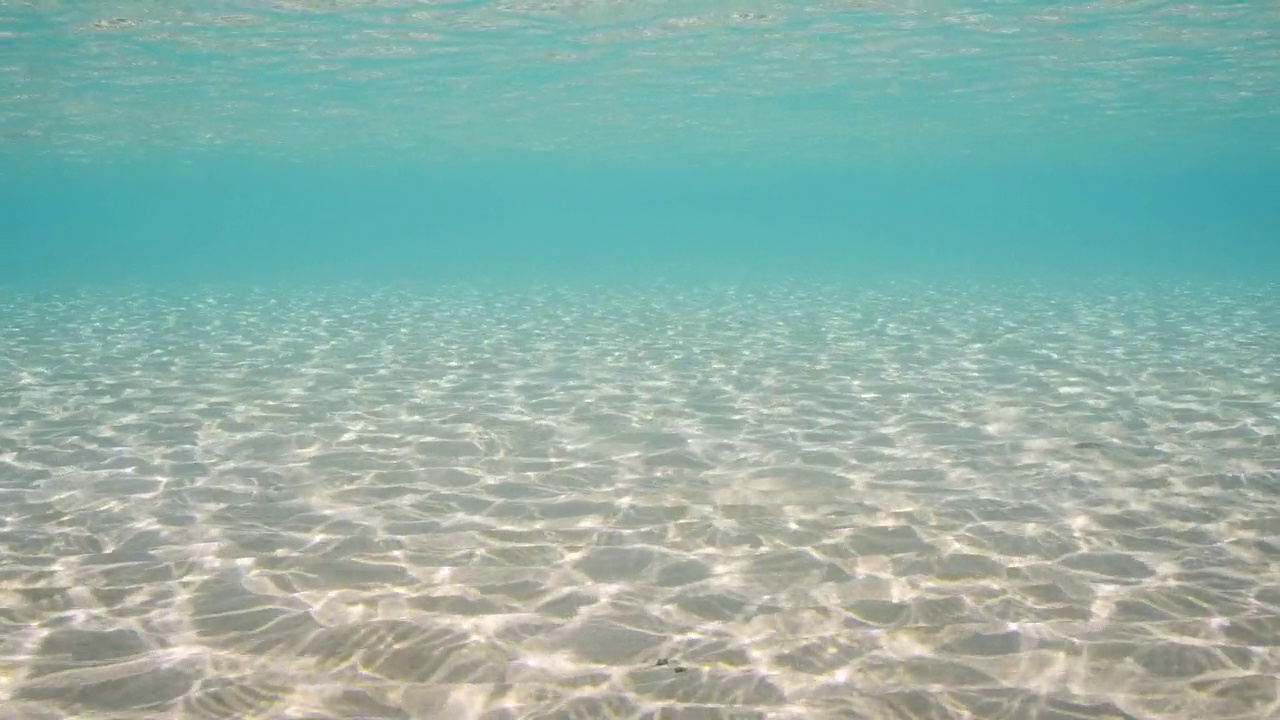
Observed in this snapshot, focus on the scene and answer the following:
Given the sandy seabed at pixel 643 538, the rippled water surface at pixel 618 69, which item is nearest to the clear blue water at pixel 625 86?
the rippled water surface at pixel 618 69

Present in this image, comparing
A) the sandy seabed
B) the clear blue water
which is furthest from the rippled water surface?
the sandy seabed

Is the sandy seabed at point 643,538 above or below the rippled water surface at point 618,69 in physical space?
below

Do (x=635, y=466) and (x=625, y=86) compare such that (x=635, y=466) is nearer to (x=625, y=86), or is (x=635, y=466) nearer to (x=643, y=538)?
(x=643, y=538)

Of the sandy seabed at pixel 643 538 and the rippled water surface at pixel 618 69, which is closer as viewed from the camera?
the sandy seabed at pixel 643 538

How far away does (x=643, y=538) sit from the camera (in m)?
6.39

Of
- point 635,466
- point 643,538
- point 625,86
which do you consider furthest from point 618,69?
point 643,538

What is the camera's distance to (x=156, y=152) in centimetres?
5344

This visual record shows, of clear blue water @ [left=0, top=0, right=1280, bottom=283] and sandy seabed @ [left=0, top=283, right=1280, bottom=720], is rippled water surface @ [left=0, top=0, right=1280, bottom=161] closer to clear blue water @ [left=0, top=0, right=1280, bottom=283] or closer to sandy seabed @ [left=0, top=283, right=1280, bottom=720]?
clear blue water @ [left=0, top=0, right=1280, bottom=283]

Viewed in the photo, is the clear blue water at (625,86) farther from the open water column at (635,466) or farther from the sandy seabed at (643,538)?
the sandy seabed at (643,538)

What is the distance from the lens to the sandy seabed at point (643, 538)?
4.32 metres

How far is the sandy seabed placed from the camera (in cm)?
432

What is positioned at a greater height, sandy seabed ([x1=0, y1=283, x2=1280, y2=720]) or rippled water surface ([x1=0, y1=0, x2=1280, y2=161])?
rippled water surface ([x1=0, y1=0, x2=1280, y2=161])

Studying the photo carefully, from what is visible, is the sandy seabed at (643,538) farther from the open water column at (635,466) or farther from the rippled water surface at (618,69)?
the rippled water surface at (618,69)

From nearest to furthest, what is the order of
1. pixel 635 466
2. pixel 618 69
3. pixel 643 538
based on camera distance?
pixel 643 538, pixel 635 466, pixel 618 69
